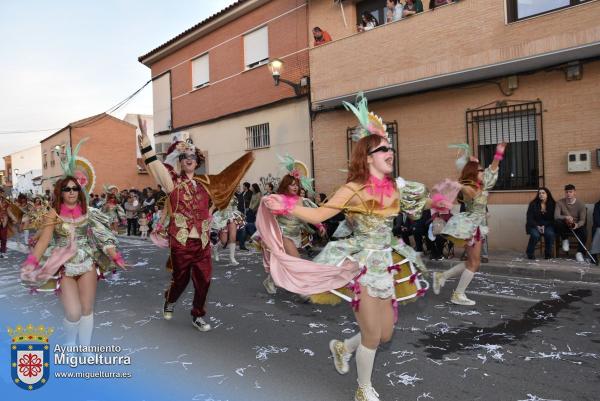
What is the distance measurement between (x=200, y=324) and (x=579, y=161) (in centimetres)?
837

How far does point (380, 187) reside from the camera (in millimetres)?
3768

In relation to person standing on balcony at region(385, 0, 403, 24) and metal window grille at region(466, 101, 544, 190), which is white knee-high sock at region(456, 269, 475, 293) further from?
person standing on balcony at region(385, 0, 403, 24)

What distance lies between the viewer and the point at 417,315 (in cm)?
598

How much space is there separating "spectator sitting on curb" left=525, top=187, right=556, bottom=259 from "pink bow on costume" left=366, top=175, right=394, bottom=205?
22.8 feet

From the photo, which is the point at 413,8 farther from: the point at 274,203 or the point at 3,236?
the point at 3,236

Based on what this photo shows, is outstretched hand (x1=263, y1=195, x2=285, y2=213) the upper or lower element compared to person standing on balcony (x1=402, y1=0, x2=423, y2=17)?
lower

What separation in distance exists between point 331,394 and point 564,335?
9.37 ft

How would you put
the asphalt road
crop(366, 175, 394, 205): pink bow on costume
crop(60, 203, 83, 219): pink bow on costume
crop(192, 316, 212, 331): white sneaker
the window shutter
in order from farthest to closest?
the window shutter < crop(192, 316, 212, 331): white sneaker < crop(60, 203, 83, 219): pink bow on costume < the asphalt road < crop(366, 175, 394, 205): pink bow on costume

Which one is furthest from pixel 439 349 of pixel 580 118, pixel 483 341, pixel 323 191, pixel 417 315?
pixel 323 191

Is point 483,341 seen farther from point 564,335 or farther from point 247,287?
point 247,287

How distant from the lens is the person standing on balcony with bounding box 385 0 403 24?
41.0ft

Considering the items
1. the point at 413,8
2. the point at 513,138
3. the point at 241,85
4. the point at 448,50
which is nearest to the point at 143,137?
the point at 448,50

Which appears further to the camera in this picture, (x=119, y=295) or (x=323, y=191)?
(x=323, y=191)

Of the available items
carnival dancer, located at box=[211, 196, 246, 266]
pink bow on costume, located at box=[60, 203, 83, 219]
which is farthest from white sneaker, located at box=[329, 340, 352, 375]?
carnival dancer, located at box=[211, 196, 246, 266]
